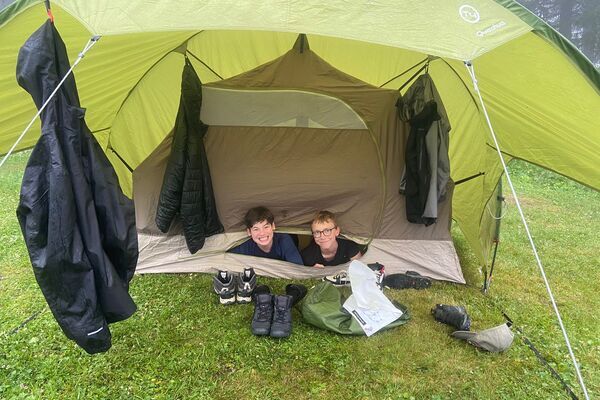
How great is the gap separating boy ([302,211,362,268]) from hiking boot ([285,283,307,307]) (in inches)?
13.9

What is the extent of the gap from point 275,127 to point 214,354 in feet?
6.16

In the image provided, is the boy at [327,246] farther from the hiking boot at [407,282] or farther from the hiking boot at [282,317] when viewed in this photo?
the hiking boot at [282,317]

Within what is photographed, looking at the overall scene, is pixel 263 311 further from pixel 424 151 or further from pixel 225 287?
pixel 424 151

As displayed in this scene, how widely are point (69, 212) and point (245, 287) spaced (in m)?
1.64

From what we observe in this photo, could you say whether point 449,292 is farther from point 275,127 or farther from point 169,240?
point 169,240

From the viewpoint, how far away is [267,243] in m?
3.61

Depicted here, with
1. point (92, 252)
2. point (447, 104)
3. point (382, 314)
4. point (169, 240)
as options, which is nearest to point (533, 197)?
point (447, 104)

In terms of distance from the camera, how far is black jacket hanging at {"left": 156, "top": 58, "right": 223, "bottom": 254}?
3.41 metres

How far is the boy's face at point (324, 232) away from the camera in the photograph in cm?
352

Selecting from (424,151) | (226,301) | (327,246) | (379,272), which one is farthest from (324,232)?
(424,151)

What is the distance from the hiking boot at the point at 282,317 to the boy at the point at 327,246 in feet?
2.17

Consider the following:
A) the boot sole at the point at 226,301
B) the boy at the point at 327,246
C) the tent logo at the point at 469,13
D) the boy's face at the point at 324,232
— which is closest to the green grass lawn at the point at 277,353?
the boot sole at the point at 226,301

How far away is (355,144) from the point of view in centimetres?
372

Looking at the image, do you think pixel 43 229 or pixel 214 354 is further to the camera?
pixel 214 354
